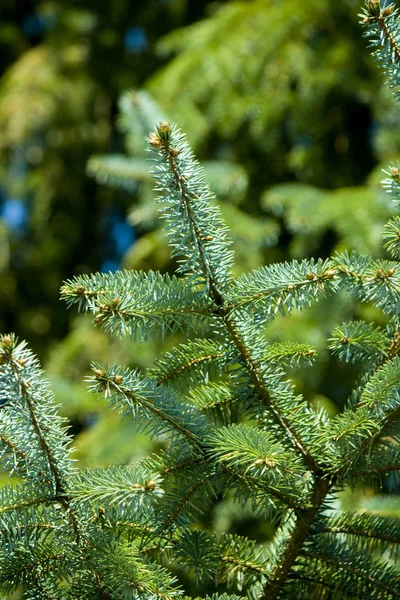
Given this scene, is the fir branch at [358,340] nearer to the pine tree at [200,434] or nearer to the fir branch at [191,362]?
the pine tree at [200,434]

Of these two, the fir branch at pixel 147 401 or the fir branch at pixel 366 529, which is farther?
the fir branch at pixel 366 529

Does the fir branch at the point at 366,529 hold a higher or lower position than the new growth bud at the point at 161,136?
lower

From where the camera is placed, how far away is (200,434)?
2.20 ft

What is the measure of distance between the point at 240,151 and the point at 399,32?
1.56m

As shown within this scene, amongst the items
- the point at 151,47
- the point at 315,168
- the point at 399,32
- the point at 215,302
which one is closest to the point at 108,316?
the point at 215,302

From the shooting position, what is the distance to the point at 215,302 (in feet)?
2.17

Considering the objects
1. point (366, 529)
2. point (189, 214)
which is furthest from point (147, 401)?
point (366, 529)

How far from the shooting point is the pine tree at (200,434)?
0.62 metres

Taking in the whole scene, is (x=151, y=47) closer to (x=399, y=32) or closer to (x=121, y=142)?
(x=121, y=142)

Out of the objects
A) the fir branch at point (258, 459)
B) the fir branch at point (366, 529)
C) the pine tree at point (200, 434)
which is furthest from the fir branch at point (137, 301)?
the fir branch at point (366, 529)

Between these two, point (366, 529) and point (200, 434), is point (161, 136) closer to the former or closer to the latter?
point (200, 434)

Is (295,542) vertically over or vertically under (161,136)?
under

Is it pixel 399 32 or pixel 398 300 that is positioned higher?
pixel 399 32

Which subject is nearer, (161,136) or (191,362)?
(161,136)
